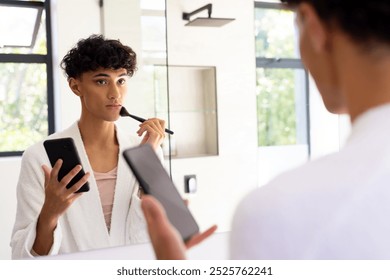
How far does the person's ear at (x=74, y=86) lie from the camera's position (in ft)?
3.02

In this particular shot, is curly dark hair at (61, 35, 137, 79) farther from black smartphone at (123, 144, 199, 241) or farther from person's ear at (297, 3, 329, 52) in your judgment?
person's ear at (297, 3, 329, 52)

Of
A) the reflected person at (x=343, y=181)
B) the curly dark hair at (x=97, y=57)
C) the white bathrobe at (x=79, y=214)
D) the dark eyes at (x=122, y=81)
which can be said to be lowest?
the white bathrobe at (x=79, y=214)

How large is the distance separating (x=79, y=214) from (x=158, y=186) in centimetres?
45

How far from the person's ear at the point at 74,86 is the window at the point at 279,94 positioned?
45cm

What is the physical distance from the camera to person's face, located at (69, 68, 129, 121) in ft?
3.10

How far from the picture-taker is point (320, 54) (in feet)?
1.19

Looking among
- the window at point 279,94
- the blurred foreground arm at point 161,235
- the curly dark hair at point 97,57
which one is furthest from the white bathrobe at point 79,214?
the blurred foreground arm at point 161,235

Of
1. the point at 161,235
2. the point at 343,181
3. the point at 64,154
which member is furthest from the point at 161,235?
the point at 64,154

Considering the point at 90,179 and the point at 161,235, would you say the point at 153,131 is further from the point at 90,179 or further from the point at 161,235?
the point at 161,235

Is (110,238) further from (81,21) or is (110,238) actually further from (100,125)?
(81,21)

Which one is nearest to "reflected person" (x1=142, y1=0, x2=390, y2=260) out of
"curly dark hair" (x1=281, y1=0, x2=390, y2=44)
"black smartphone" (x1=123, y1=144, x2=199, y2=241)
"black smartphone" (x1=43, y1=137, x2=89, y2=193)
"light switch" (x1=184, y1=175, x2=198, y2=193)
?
"curly dark hair" (x1=281, y1=0, x2=390, y2=44)

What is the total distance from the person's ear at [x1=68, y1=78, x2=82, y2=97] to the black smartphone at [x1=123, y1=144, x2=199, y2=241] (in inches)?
15.7

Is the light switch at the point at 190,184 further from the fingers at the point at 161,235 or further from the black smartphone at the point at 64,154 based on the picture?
the fingers at the point at 161,235
